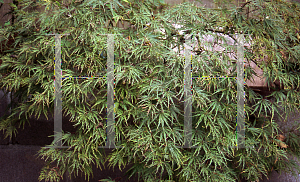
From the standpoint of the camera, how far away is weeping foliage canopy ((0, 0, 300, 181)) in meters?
1.59

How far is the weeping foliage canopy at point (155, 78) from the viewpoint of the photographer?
1.59 m

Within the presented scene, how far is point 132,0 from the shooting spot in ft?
→ 5.69

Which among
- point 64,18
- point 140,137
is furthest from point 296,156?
point 64,18

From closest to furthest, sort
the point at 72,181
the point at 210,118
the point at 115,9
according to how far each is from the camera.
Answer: the point at 210,118, the point at 115,9, the point at 72,181

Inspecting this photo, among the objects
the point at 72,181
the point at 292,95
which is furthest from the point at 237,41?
the point at 72,181

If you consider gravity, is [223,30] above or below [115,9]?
below

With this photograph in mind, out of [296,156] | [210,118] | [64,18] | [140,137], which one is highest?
[64,18]

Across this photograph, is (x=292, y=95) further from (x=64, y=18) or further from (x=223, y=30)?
(x=64, y=18)

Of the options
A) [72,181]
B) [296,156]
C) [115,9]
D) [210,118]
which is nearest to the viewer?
[210,118]

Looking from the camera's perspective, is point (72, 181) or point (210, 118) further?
point (72, 181)

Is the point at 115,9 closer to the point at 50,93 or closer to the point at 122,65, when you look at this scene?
the point at 122,65

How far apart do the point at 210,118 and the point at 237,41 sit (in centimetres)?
58

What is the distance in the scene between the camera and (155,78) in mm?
1593

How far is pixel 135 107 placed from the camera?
1601mm
